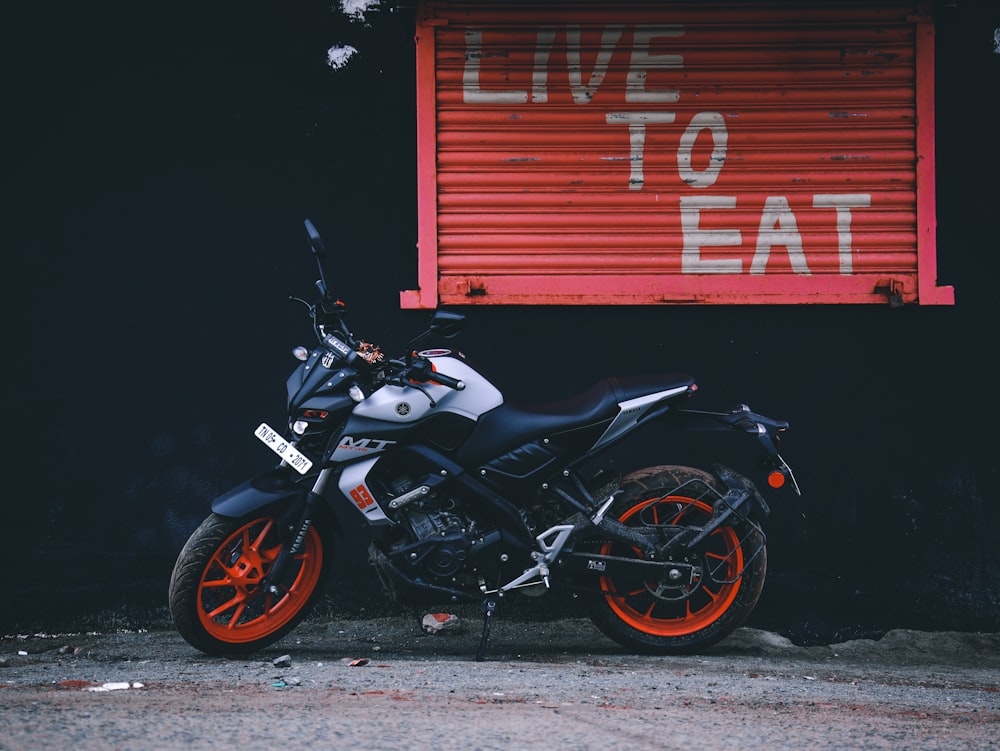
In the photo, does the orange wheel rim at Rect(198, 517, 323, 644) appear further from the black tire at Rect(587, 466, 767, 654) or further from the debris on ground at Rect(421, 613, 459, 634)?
the black tire at Rect(587, 466, 767, 654)

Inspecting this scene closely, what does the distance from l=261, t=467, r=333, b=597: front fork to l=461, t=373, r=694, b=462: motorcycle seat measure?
708 mm

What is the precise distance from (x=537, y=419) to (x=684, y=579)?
3.51 ft

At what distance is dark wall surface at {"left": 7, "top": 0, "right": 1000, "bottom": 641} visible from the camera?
19.4 feet

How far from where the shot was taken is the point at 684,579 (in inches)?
205

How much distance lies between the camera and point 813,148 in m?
6.00

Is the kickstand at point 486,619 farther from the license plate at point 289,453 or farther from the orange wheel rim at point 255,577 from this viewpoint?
the license plate at point 289,453

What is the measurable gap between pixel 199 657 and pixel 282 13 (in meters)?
3.48

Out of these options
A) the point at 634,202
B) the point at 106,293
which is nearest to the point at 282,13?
the point at 106,293

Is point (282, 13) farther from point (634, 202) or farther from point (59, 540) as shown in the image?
point (59, 540)

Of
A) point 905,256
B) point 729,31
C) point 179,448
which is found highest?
point 729,31

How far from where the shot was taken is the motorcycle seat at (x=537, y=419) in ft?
16.6

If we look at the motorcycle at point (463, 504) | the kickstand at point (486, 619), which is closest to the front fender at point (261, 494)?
the motorcycle at point (463, 504)

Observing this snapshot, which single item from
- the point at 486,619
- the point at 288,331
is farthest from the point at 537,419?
the point at 288,331

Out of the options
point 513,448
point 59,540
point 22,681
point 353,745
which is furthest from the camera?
point 59,540
